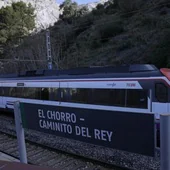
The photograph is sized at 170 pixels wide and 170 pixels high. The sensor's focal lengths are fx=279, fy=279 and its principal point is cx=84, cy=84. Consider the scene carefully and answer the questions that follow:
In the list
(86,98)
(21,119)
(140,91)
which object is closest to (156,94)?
(140,91)

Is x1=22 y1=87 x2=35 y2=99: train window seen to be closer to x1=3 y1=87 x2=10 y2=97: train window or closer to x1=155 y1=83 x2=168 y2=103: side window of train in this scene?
x1=3 y1=87 x2=10 y2=97: train window

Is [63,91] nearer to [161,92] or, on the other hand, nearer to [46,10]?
[161,92]

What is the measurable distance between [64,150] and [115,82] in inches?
142

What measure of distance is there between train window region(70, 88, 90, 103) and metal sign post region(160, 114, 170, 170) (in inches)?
359

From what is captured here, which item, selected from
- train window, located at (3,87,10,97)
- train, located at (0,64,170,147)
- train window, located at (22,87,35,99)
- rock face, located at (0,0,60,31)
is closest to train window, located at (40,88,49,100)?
train, located at (0,64,170,147)

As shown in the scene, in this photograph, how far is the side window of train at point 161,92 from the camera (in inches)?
363

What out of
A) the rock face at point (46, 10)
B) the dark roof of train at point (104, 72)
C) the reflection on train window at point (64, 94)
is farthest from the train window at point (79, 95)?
the rock face at point (46, 10)

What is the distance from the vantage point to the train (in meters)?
9.39

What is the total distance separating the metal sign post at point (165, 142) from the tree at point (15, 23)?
161 ft

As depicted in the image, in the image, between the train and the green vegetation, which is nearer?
the train

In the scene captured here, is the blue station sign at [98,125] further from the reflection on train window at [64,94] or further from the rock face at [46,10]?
the rock face at [46,10]

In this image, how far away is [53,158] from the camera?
24.8ft

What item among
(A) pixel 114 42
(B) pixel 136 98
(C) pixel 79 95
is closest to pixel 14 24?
(A) pixel 114 42

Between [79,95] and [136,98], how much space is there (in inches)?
117
